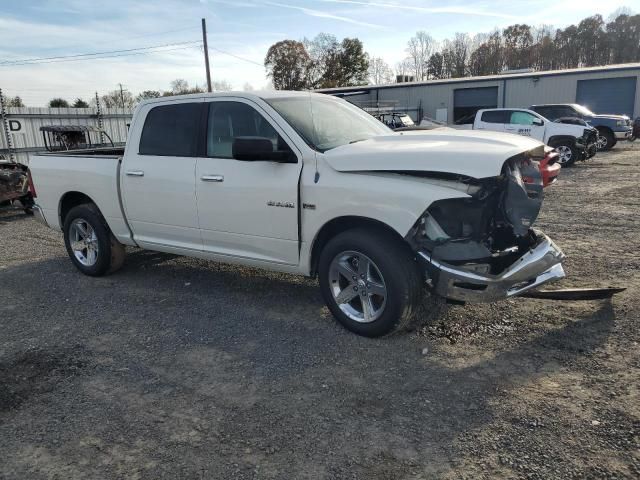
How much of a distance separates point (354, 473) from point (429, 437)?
0.51 meters

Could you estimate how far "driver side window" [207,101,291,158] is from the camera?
4621mm

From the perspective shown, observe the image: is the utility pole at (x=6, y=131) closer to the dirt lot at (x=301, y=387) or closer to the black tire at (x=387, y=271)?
the dirt lot at (x=301, y=387)

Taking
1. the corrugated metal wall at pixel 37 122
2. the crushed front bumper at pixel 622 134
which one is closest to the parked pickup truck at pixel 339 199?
the corrugated metal wall at pixel 37 122

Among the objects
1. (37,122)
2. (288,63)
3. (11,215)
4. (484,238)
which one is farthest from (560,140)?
(288,63)

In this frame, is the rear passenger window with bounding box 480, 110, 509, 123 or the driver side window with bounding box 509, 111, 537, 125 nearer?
the driver side window with bounding box 509, 111, 537, 125

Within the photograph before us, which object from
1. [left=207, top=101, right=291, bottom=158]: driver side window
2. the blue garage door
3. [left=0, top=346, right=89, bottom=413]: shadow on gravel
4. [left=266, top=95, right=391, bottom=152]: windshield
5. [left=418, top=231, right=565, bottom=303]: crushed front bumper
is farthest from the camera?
the blue garage door

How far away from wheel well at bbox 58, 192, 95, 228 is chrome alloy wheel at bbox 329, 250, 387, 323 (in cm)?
355

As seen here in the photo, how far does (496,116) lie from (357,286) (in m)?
15.7

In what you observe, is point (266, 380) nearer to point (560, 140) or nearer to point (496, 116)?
point (560, 140)

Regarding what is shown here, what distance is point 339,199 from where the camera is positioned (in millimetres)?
4047

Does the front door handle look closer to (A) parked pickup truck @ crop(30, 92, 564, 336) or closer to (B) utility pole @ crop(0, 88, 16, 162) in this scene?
(A) parked pickup truck @ crop(30, 92, 564, 336)

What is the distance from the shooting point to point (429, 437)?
114 inches

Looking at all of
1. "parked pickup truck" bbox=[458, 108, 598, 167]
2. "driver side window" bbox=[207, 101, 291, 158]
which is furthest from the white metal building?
"driver side window" bbox=[207, 101, 291, 158]

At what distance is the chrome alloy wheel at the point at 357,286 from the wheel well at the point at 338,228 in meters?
0.25
